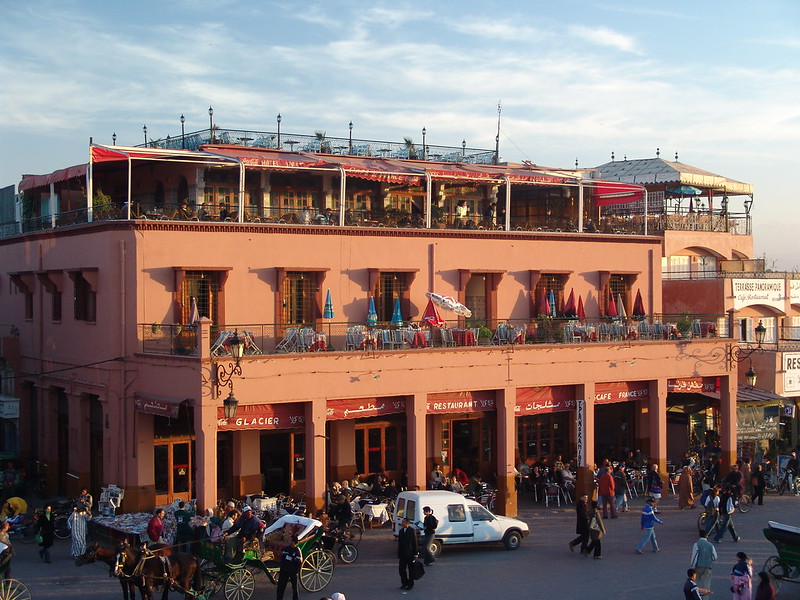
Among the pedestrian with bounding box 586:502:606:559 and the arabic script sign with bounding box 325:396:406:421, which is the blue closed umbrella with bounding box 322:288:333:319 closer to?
the arabic script sign with bounding box 325:396:406:421

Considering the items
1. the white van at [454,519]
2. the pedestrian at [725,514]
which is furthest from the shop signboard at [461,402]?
the pedestrian at [725,514]

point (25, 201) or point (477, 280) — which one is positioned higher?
point (25, 201)

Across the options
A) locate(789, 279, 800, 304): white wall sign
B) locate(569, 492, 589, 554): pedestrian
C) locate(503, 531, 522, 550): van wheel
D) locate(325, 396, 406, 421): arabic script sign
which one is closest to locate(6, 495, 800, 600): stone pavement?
locate(503, 531, 522, 550): van wheel

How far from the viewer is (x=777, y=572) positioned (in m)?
20.2

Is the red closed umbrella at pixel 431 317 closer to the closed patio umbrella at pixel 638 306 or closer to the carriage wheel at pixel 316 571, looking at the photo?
the closed patio umbrella at pixel 638 306

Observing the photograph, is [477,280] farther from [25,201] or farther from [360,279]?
[25,201]

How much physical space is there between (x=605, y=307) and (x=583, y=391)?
4.78 metres

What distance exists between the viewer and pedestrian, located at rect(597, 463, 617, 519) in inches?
1083

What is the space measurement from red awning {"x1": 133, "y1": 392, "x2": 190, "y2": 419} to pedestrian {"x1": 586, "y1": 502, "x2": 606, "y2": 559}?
982cm

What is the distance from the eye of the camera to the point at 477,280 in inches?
1253

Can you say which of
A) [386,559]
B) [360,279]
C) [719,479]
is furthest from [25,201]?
[719,479]

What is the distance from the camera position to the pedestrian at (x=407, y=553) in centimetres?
2055

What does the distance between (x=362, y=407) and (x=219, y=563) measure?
8046 millimetres

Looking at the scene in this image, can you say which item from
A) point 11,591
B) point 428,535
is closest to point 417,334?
point 428,535
